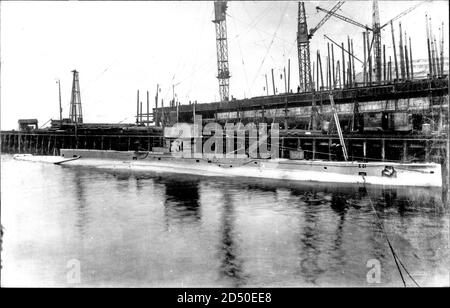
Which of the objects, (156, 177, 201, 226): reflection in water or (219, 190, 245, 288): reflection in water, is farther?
(156, 177, 201, 226): reflection in water

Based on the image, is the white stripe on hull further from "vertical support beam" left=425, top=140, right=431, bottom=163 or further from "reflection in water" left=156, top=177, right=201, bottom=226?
"reflection in water" left=156, top=177, right=201, bottom=226

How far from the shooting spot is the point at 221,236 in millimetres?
18375

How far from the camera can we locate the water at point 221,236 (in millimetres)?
13336

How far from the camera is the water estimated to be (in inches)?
525

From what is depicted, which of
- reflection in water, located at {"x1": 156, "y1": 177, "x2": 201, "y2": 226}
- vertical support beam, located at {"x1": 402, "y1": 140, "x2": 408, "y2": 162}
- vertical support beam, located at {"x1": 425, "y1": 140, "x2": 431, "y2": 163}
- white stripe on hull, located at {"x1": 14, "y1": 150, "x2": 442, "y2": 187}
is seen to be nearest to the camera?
reflection in water, located at {"x1": 156, "y1": 177, "x2": 201, "y2": 226}

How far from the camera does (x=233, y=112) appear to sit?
69812 millimetres

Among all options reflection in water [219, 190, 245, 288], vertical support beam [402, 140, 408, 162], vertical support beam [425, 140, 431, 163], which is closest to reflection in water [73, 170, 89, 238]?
reflection in water [219, 190, 245, 288]

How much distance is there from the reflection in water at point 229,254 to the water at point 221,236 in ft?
0.17

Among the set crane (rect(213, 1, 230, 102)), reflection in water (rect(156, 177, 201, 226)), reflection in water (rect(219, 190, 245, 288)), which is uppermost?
crane (rect(213, 1, 230, 102))

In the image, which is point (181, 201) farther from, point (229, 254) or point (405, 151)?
point (405, 151)

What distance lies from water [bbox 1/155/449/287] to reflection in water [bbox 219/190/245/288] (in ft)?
0.17

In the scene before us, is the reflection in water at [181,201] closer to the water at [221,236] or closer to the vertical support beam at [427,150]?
the water at [221,236]

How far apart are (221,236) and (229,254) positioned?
2877mm
